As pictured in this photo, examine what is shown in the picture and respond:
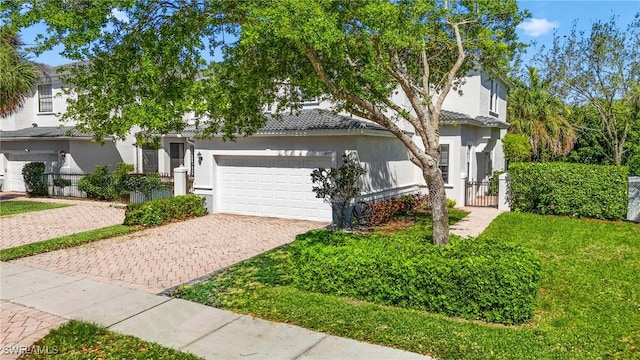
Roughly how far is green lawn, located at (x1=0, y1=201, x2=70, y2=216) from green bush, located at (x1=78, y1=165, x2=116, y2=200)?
1940 mm

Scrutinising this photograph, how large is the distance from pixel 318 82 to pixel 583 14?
72.8 feet

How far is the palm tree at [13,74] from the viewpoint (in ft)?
54.7

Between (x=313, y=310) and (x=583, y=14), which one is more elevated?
(x=583, y=14)

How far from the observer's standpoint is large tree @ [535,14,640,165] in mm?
23906

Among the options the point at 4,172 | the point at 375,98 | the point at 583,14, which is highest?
the point at 583,14

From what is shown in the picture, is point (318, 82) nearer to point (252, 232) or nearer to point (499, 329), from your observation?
point (499, 329)

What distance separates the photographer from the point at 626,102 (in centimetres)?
2495

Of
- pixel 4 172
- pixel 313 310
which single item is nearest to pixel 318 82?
pixel 313 310

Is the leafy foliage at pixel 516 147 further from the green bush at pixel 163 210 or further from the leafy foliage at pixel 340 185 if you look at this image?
the green bush at pixel 163 210

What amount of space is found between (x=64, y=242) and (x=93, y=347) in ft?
24.5

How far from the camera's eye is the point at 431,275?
6910mm

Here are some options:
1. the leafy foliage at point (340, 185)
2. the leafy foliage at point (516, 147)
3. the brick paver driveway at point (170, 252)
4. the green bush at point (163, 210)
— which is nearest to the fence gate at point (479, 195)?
the leafy foliage at point (516, 147)

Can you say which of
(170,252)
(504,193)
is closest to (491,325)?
(170,252)

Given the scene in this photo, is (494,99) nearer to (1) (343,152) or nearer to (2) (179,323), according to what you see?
(1) (343,152)
